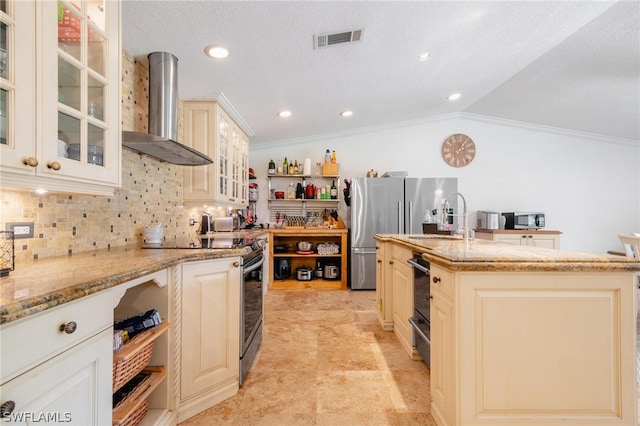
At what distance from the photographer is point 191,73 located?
2465 millimetres

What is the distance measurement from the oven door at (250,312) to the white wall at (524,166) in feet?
10.1

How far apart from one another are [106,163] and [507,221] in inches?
208

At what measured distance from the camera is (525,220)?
15.4ft

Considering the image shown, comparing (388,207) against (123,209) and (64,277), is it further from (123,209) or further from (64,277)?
(64,277)

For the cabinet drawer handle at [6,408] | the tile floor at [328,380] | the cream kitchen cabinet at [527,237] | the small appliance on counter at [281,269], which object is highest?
the cream kitchen cabinet at [527,237]

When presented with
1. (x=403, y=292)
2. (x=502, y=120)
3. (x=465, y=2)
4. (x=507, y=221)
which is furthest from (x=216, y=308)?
(x=502, y=120)

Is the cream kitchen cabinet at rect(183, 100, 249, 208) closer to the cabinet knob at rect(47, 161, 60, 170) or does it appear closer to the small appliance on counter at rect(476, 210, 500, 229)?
the cabinet knob at rect(47, 161, 60, 170)

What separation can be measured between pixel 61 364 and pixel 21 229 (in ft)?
2.87

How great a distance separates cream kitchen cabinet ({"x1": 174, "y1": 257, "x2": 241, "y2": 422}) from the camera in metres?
1.58

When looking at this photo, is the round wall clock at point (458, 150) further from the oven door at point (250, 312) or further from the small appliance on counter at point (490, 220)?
the oven door at point (250, 312)

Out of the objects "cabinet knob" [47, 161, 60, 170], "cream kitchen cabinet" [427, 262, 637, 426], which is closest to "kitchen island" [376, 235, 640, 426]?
"cream kitchen cabinet" [427, 262, 637, 426]

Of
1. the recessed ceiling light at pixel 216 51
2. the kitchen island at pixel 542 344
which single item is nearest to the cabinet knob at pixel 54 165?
the recessed ceiling light at pixel 216 51

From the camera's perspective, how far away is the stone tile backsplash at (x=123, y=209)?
143cm

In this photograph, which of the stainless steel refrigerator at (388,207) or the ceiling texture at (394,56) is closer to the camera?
the ceiling texture at (394,56)
